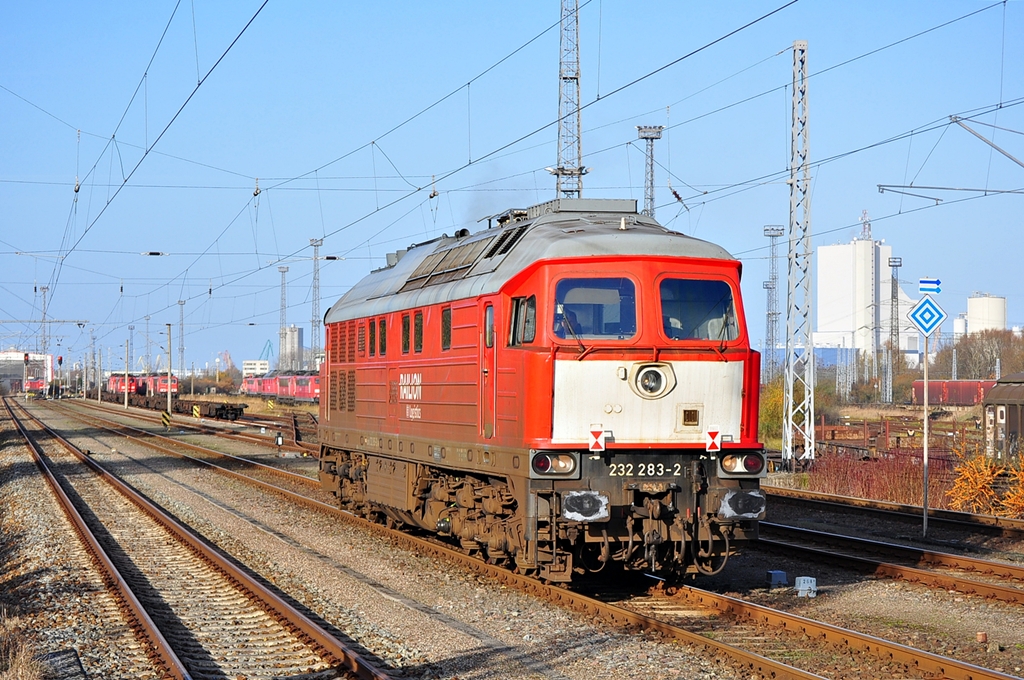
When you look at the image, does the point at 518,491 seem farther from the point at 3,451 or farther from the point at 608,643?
the point at 3,451

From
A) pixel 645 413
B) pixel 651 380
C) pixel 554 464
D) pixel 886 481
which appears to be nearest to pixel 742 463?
pixel 645 413

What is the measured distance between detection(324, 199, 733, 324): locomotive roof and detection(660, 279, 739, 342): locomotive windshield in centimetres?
36

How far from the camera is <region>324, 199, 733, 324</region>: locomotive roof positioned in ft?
39.3

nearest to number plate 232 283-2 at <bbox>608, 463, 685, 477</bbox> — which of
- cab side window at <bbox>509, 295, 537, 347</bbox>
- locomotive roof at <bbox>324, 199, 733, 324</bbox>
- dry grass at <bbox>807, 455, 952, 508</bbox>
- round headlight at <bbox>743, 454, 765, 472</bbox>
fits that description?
round headlight at <bbox>743, 454, 765, 472</bbox>

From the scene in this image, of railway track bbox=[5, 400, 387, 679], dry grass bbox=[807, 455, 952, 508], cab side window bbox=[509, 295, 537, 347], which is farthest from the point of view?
dry grass bbox=[807, 455, 952, 508]

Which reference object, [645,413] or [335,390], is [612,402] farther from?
[335,390]

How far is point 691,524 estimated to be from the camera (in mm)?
11742

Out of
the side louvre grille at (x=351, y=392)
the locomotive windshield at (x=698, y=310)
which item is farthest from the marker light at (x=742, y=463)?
the side louvre grille at (x=351, y=392)

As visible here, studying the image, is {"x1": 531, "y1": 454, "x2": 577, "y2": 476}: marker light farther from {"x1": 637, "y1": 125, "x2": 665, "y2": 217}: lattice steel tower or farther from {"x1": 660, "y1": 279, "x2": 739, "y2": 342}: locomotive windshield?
{"x1": 637, "y1": 125, "x2": 665, "y2": 217}: lattice steel tower

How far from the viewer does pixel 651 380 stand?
459 inches

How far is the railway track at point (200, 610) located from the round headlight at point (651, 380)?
4088 mm

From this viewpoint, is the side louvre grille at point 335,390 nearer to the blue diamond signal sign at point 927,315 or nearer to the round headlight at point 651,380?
the round headlight at point 651,380

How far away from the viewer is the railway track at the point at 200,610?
9812mm

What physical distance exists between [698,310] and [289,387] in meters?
84.5
